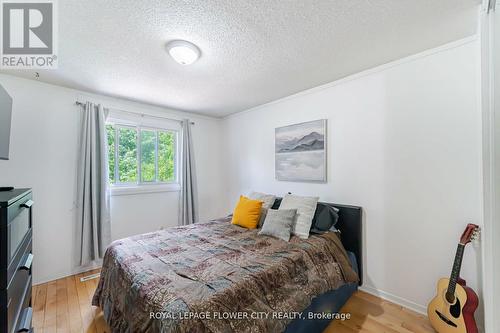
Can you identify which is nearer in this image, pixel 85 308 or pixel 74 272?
pixel 85 308

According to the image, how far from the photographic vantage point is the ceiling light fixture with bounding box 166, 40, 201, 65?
178 cm

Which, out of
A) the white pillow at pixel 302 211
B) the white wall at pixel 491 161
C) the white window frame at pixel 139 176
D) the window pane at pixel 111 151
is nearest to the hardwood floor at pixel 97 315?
the white wall at pixel 491 161

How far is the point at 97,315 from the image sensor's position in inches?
77.7

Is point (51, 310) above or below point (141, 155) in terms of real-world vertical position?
below

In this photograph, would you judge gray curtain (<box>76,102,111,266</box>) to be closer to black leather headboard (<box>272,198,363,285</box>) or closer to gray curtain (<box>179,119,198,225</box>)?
gray curtain (<box>179,119,198,225</box>)

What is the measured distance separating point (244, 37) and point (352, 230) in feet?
7.29

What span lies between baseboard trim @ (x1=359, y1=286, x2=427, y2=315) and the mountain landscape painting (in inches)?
50.7

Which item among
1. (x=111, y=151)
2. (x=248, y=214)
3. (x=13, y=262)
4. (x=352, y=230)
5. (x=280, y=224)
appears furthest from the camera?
(x=111, y=151)

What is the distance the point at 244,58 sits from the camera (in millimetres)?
2066

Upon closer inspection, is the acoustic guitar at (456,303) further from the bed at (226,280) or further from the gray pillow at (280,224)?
the gray pillow at (280,224)

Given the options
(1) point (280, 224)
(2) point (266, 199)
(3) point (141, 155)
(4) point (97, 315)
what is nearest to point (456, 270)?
(1) point (280, 224)

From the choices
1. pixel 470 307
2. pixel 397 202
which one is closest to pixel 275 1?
pixel 397 202

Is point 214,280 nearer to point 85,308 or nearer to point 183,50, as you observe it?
point 85,308

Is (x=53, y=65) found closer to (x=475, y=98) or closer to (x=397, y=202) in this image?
(x=397, y=202)
